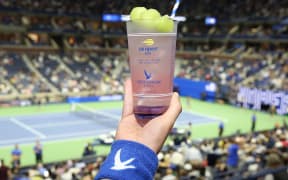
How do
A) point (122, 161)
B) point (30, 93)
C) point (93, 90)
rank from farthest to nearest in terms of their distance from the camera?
point (93, 90), point (30, 93), point (122, 161)

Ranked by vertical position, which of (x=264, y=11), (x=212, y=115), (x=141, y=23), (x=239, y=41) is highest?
(x=141, y=23)

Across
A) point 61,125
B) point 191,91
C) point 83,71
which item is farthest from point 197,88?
point 61,125

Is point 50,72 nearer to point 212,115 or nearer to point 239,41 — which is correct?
point 212,115

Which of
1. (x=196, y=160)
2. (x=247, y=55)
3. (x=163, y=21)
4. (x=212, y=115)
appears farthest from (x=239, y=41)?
(x=163, y=21)

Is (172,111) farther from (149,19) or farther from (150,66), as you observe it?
(149,19)

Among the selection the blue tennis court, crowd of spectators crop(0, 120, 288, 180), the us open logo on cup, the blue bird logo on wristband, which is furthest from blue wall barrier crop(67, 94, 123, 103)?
the blue bird logo on wristband

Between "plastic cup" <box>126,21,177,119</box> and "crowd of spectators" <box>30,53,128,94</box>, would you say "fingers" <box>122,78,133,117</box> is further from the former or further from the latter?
"crowd of spectators" <box>30,53,128,94</box>
